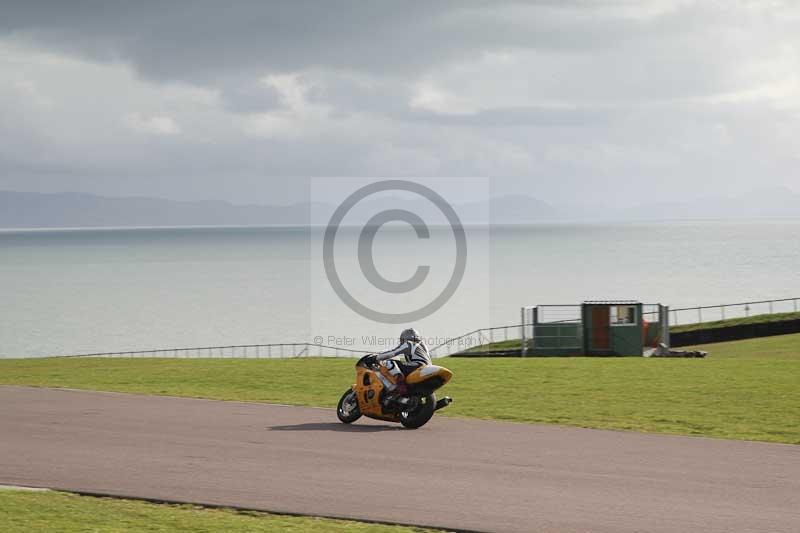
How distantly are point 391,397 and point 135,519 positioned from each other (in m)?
7.07

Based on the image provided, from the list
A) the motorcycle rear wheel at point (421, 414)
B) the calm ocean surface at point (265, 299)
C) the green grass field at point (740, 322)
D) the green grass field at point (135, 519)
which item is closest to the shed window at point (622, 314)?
the green grass field at point (740, 322)

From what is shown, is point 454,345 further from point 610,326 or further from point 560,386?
point 560,386

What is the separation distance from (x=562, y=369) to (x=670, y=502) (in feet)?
55.2

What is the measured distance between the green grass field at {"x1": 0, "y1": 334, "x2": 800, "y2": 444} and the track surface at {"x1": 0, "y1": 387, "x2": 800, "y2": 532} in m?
1.99

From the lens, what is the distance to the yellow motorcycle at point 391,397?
16500 millimetres

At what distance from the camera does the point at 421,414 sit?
16719 mm

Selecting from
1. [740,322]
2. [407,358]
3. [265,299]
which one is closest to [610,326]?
[740,322]

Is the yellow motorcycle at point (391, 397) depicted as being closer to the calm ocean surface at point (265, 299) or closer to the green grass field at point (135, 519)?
the green grass field at point (135, 519)

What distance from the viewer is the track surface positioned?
1074 cm

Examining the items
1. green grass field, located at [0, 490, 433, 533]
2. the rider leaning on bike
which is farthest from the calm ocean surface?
green grass field, located at [0, 490, 433, 533]

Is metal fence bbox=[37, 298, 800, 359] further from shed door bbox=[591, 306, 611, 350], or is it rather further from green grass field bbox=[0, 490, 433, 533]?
green grass field bbox=[0, 490, 433, 533]

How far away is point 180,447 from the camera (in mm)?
14594

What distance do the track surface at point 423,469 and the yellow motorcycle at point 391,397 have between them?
27cm

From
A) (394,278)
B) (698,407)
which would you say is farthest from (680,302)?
(698,407)
